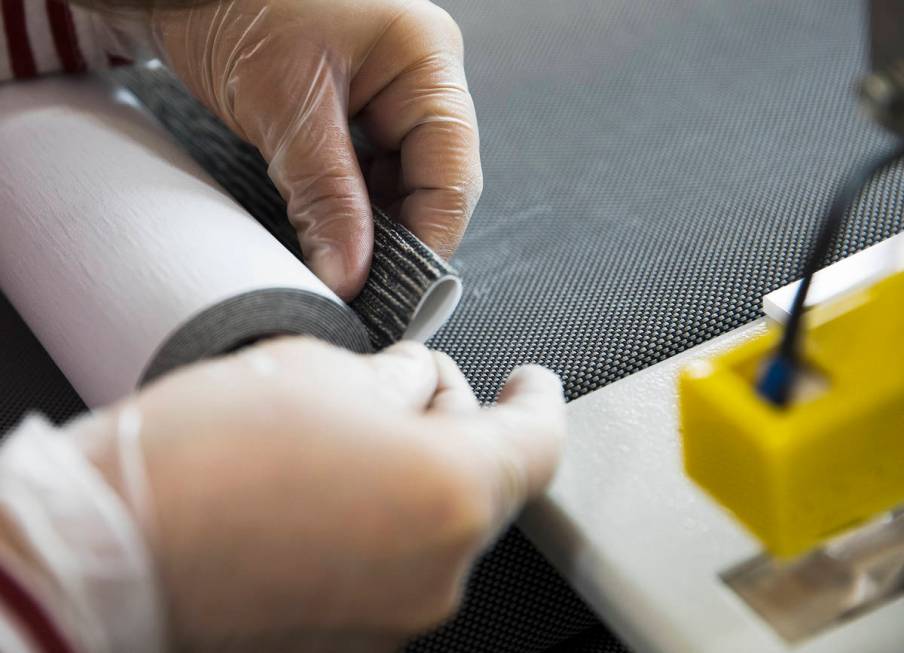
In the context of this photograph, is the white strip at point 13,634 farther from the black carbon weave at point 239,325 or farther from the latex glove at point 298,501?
the black carbon weave at point 239,325

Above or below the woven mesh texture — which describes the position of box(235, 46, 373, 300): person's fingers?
above

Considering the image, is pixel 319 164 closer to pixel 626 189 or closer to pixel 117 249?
pixel 117 249

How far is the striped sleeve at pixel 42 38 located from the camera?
923mm

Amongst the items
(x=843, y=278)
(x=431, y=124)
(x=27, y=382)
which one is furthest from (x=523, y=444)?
(x=27, y=382)

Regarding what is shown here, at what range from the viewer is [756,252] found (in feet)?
2.70

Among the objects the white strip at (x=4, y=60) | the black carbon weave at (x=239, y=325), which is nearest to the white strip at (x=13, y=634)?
the black carbon weave at (x=239, y=325)

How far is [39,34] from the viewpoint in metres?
0.94

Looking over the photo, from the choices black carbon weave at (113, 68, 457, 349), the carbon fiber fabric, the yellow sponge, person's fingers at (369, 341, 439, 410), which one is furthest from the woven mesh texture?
the yellow sponge

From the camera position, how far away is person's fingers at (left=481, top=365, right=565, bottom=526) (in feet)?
1.74

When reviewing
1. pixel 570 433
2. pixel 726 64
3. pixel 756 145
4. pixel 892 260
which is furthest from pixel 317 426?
pixel 726 64

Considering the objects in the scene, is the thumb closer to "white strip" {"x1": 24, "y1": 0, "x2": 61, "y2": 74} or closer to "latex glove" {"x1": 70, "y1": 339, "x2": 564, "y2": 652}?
"latex glove" {"x1": 70, "y1": 339, "x2": 564, "y2": 652}

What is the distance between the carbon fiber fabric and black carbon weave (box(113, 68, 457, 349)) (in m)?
0.08

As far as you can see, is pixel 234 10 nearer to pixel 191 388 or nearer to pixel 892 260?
pixel 191 388

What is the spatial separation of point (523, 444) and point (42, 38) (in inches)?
26.4
